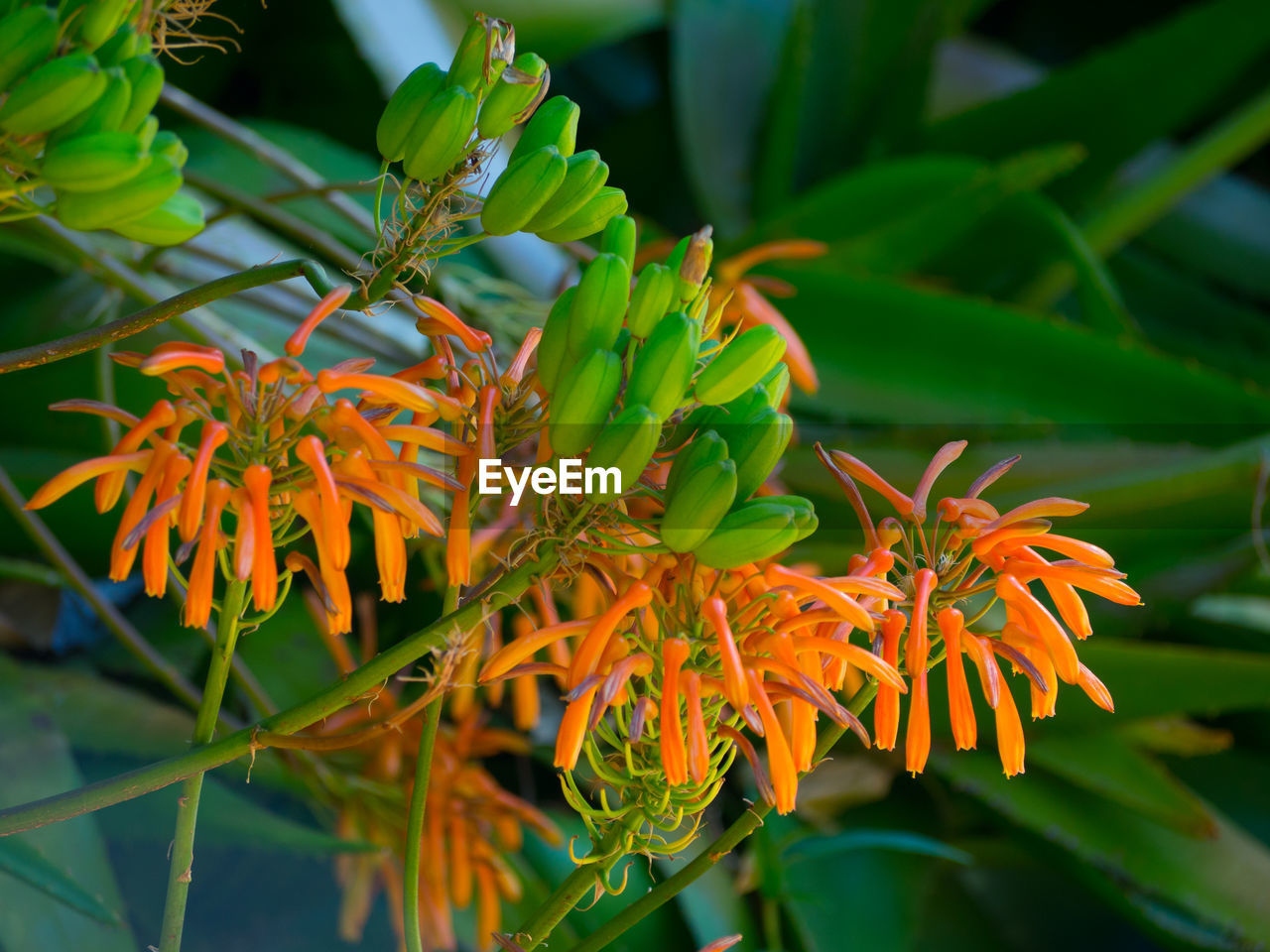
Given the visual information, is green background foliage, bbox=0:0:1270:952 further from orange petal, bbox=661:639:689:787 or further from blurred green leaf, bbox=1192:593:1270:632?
orange petal, bbox=661:639:689:787

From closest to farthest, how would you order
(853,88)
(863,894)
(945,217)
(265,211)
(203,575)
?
1. (203,575)
2. (265,211)
3. (863,894)
4. (945,217)
5. (853,88)

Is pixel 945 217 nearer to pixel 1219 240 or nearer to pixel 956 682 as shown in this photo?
pixel 1219 240

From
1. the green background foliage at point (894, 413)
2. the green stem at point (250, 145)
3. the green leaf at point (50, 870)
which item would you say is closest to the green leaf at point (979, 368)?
the green background foliage at point (894, 413)

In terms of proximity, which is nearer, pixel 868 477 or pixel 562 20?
pixel 868 477

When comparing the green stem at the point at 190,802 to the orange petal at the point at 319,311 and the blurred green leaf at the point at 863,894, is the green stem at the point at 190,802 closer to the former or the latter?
the orange petal at the point at 319,311

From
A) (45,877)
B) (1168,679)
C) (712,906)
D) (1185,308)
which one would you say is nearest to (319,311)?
(45,877)

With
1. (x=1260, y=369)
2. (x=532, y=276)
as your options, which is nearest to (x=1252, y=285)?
(x=1260, y=369)

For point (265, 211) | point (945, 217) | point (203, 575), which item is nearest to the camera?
point (203, 575)
